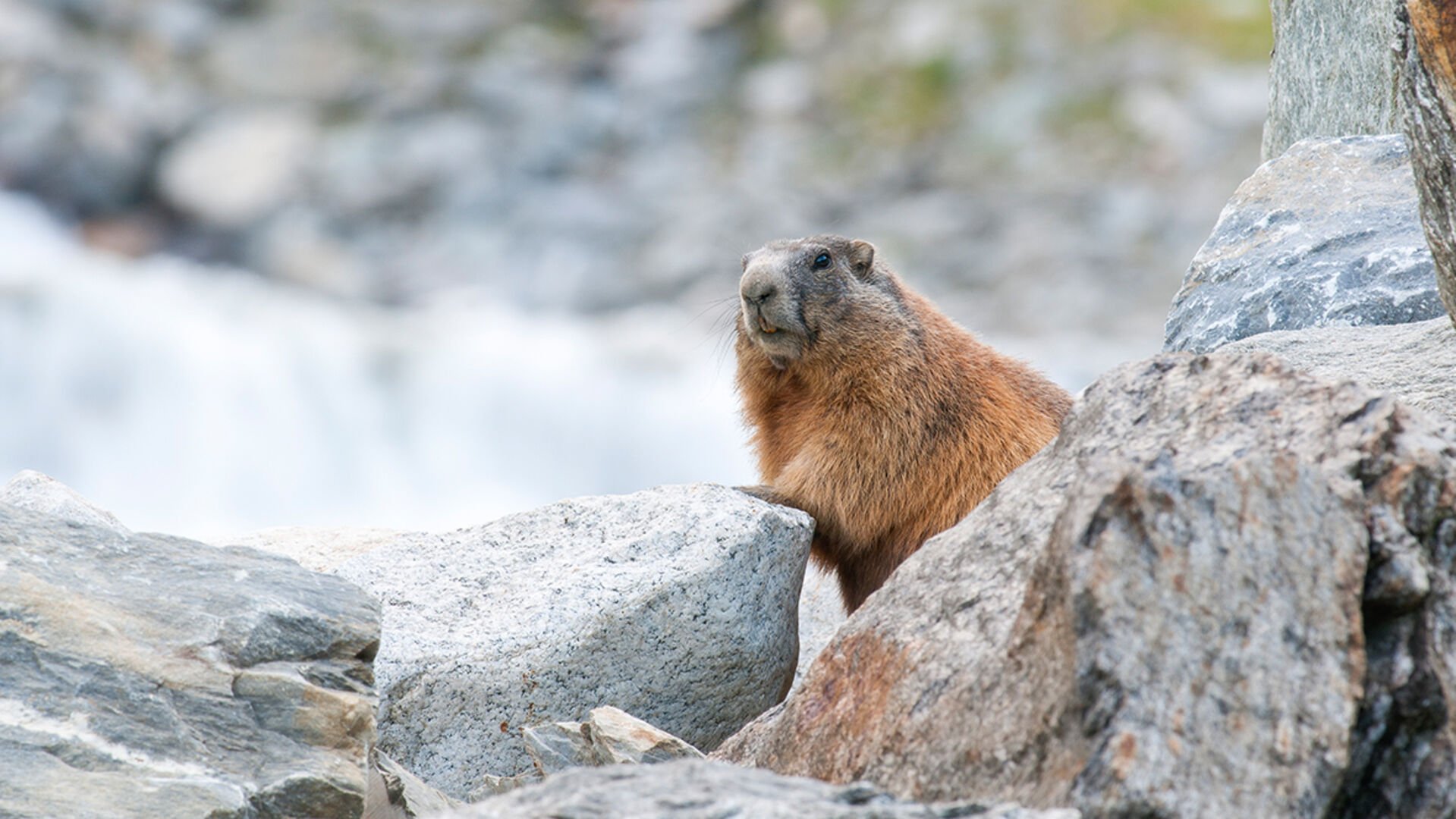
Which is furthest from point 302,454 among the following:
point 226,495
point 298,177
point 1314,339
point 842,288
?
point 1314,339

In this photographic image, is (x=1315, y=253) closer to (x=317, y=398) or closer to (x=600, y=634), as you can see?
(x=600, y=634)

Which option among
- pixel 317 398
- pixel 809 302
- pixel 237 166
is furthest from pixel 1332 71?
pixel 237 166

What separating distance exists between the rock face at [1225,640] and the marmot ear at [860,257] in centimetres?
341

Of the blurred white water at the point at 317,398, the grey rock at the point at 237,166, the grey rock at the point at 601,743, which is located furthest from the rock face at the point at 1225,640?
the grey rock at the point at 237,166

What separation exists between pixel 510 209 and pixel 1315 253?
14321 mm

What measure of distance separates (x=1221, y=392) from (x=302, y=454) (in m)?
15.1

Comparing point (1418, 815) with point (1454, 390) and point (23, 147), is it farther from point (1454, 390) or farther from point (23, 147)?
point (23, 147)

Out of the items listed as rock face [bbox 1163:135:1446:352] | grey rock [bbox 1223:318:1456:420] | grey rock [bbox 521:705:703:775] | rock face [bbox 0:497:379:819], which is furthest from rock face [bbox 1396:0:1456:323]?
rock face [bbox 0:497:379:819]

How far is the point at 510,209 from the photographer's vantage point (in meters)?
19.9

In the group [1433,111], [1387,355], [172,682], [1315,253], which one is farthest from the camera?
[1315,253]

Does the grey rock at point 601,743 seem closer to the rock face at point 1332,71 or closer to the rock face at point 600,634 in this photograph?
the rock face at point 600,634

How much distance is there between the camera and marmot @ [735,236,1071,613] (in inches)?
261

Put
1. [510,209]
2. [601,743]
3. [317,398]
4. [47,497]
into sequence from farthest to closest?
[510,209], [317,398], [47,497], [601,743]

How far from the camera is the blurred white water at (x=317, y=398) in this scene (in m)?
17.2
